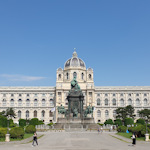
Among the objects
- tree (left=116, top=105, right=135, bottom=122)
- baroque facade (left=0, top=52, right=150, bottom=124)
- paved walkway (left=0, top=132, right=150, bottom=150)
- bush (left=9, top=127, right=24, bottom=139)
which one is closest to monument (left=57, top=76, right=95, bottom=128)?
bush (left=9, top=127, right=24, bottom=139)

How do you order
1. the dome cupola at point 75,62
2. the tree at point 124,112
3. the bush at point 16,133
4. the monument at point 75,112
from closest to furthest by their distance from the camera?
the bush at point 16,133
the monument at point 75,112
the tree at point 124,112
the dome cupola at point 75,62

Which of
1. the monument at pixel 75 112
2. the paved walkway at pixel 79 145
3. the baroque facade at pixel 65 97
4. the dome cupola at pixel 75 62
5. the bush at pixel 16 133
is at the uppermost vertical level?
the dome cupola at pixel 75 62

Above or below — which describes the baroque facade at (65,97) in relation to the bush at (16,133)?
above

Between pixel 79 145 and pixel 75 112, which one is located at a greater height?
pixel 75 112

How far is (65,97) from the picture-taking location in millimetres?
128000

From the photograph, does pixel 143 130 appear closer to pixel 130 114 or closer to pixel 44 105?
pixel 130 114

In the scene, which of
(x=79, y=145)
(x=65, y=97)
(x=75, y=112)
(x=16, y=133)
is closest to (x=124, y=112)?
(x=65, y=97)

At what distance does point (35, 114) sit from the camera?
130125 mm

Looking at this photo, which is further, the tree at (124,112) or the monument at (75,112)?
the tree at (124,112)

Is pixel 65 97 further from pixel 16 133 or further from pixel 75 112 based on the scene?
pixel 16 133

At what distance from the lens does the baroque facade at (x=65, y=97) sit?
422ft

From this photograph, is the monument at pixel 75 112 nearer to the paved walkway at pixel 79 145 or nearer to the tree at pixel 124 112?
the paved walkway at pixel 79 145

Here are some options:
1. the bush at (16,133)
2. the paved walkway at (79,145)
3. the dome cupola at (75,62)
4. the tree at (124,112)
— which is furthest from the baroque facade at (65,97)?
the paved walkway at (79,145)

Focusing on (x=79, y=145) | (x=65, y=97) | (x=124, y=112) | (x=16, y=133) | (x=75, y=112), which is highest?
(x=65, y=97)
